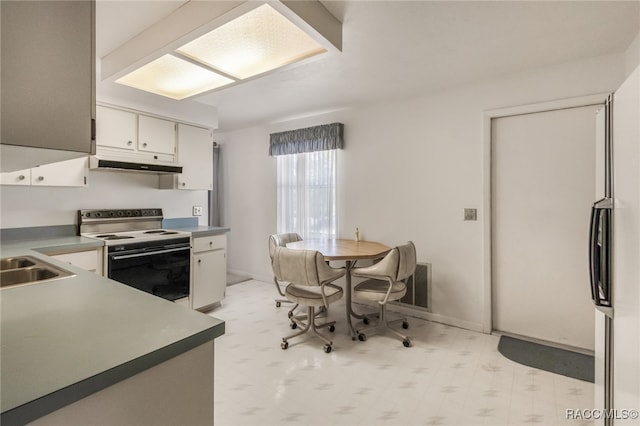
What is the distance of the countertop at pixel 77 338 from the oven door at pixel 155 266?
1.44 m

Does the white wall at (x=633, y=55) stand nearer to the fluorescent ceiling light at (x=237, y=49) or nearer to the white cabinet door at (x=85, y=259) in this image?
the fluorescent ceiling light at (x=237, y=49)

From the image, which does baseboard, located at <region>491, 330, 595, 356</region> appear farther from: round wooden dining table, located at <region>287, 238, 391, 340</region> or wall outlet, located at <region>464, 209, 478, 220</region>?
round wooden dining table, located at <region>287, 238, 391, 340</region>

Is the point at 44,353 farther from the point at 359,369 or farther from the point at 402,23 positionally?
the point at 402,23

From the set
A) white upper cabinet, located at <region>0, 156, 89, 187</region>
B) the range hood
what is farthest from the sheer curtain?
white upper cabinet, located at <region>0, 156, 89, 187</region>

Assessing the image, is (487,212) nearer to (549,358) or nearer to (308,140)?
(549,358)

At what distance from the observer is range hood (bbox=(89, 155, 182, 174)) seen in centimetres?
274

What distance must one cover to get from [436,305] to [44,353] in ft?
10.3

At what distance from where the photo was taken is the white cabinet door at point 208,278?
329 centimetres

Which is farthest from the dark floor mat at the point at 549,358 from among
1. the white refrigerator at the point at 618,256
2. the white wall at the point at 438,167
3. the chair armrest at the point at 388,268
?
the chair armrest at the point at 388,268

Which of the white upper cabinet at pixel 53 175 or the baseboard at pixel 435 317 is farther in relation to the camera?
the baseboard at pixel 435 317

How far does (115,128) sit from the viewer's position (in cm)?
293

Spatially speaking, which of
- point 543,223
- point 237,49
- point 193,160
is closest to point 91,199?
point 193,160

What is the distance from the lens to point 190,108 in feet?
11.6

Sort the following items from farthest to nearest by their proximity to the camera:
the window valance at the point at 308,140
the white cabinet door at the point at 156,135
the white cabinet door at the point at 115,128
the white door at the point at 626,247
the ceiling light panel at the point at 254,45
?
the window valance at the point at 308,140
the white cabinet door at the point at 156,135
the white cabinet door at the point at 115,128
the ceiling light panel at the point at 254,45
the white door at the point at 626,247
